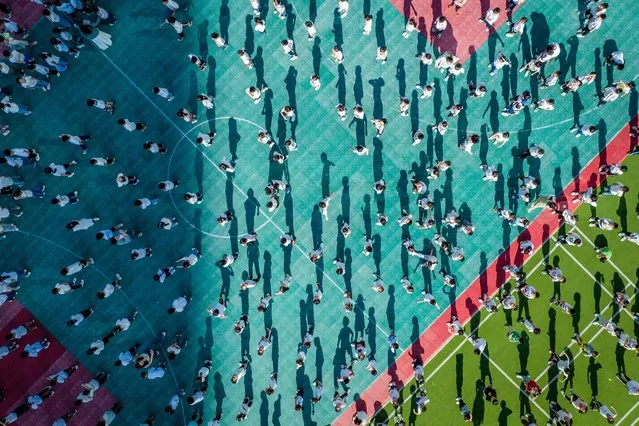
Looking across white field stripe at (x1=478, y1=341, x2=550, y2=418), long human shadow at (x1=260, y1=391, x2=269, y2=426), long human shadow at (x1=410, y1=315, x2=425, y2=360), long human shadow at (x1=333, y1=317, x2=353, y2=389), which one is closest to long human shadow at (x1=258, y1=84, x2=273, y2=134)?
long human shadow at (x1=333, y1=317, x2=353, y2=389)

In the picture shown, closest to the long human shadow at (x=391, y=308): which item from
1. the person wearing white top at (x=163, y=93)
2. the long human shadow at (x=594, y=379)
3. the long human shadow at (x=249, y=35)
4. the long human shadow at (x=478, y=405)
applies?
the long human shadow at (x=478, y=405)

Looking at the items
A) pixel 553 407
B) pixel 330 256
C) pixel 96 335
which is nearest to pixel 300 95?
pixel 330 256

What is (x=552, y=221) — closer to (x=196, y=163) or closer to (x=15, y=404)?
(x=196, y=163)

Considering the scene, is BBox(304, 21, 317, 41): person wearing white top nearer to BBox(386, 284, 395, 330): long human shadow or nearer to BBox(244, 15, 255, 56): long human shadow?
BBox(244, 15, 255, 56): long human shadow

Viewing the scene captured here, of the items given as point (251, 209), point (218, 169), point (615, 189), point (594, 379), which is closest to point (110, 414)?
point (251, 209)

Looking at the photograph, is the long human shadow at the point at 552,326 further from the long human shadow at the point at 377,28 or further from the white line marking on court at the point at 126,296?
the white line marking on court at the point at 126,296

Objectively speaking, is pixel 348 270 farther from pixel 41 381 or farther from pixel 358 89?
pixel 41 381
